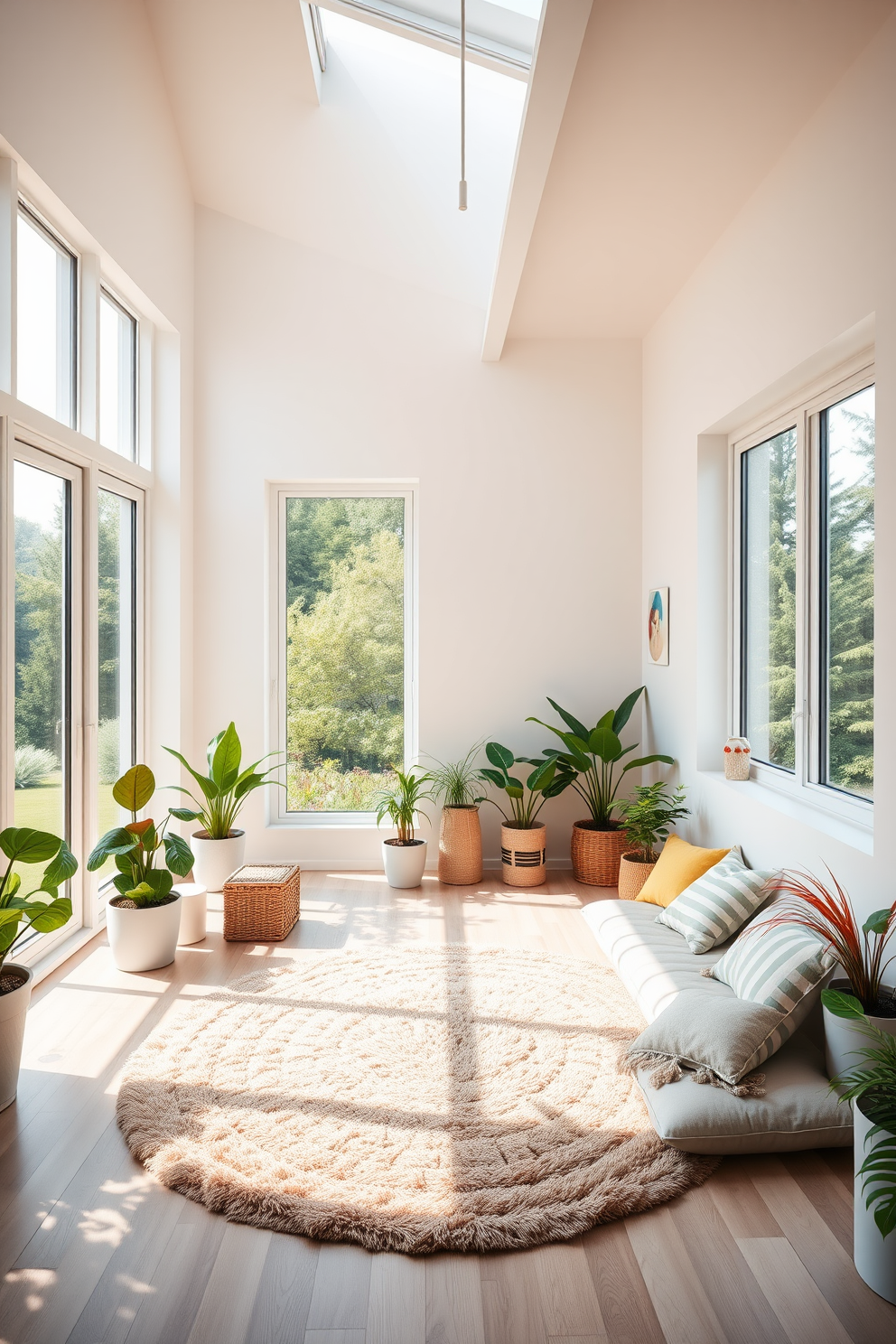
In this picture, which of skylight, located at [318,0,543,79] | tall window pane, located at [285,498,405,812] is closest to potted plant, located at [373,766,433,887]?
tall window pane, located at [285,498,405,812]

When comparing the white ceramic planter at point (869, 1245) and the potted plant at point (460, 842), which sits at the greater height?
the potted plant at point (460, 842)

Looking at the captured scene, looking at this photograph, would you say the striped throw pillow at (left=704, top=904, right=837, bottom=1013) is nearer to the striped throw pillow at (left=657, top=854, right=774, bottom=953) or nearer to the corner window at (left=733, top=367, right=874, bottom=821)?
the striped throw pillow at (left=657, top=854, right=774, bottom=953)

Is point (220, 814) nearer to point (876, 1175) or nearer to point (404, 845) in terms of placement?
point (404, 845)

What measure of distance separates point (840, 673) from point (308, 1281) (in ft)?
8.19

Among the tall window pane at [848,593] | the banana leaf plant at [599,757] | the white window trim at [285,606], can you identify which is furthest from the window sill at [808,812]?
the white window trim at [285,606]

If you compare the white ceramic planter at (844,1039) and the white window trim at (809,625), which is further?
the white window trim at (809,625)

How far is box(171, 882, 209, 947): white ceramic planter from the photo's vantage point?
3889mm

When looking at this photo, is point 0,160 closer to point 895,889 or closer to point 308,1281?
point 308,1281

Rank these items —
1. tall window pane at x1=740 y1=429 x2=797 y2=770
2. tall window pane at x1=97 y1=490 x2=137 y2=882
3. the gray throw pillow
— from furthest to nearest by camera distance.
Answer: tall window pane at x1=97 y1=490 x2=137 y2=882 < tall window pane at x1=740 y1=429 x2=797 y2=770 < the gray throw pillow

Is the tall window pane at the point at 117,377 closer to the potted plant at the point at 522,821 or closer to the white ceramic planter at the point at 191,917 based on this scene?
the white ceramic planter at the point at 191,917

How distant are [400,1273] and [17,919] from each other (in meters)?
1.40

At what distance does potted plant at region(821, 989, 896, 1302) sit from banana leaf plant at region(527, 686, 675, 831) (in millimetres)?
2780

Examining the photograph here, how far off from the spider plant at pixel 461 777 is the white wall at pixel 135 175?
1.50 m

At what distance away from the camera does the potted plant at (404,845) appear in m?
4.76
